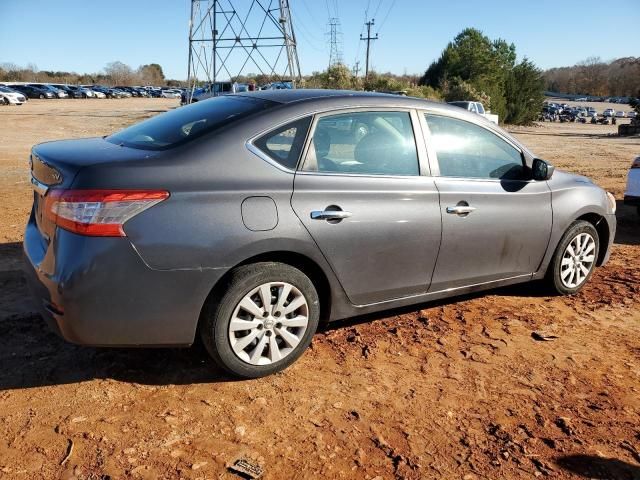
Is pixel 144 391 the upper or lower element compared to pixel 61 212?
lower

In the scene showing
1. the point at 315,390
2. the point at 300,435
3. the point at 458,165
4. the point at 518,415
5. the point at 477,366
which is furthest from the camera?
the point at 458,165

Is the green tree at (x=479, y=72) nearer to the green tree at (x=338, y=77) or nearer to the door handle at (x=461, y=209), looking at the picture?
the green tree at (x=338, y=77)

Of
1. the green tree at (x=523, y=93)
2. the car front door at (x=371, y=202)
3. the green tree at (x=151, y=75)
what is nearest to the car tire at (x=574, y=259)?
the car front door at (x=371, y=202)

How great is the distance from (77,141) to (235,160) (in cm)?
129

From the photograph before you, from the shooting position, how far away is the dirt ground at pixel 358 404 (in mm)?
2586

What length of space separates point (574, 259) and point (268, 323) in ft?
9.96

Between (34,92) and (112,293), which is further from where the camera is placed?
(34,92)

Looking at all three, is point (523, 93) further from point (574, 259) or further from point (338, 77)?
point (574, 259)

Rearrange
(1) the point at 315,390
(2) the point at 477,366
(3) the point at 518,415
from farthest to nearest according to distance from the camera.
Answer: (2) the point at 477,366 < (1) the point at 315,390 < (3) the point at 518,415

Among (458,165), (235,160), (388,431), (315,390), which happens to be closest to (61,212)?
(235,160)

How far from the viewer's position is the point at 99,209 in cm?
276

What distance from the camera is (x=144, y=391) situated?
10.3ft

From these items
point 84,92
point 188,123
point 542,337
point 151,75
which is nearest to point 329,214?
point 188,123

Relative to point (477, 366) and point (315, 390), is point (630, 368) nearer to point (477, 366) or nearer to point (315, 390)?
point (477, 366)
